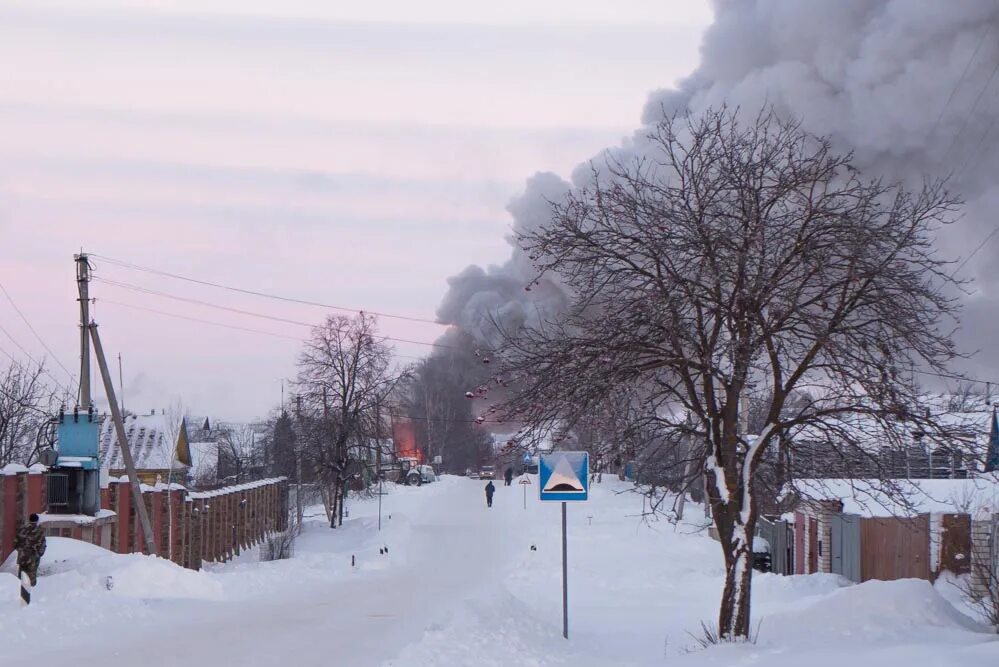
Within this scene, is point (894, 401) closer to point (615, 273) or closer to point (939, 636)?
point (939, 636)

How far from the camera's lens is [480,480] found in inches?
3280

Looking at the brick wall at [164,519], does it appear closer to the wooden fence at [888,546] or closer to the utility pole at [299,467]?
the utility pole at [299,467]

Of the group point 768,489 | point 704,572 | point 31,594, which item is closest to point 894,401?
point 768,489

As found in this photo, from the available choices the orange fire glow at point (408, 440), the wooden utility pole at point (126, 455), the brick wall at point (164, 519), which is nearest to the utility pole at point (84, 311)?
the wooden utility pole at point (126, 455)

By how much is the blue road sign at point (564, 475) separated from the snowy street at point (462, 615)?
Result: 175 cm

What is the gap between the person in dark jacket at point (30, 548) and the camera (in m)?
14.2

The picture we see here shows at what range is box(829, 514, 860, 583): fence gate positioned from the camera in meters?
20.8

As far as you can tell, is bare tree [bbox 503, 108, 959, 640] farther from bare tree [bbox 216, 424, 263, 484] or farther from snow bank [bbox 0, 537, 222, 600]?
bare tree [bbox 216, 424, 263, 484]

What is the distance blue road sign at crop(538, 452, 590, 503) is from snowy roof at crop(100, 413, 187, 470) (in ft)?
147

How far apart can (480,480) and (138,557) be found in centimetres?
6599

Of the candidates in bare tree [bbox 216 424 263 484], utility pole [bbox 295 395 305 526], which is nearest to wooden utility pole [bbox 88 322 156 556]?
utility pole [bbox 295 395 305 526]

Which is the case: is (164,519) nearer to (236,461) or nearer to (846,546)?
(846,546)

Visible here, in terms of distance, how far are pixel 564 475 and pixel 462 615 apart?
7.65 feet

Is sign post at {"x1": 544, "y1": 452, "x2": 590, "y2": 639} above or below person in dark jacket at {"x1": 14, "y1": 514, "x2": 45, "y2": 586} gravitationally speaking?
above
